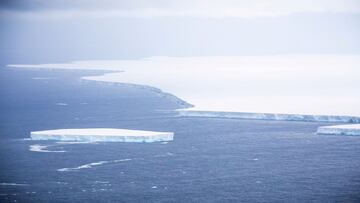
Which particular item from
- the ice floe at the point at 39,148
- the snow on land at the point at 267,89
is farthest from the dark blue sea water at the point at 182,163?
the snow on land at the point at 267,89

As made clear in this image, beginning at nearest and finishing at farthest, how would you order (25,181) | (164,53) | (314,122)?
1. (25,181)
2. (314,122)
3. (164,53)

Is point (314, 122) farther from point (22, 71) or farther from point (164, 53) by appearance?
point (164, 53)

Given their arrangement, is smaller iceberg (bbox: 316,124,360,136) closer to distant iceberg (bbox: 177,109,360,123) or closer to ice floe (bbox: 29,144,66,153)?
distant iceberg (bbox: 177,109,360,123)

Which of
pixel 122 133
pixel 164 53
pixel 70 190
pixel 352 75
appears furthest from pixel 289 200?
pixel 164 53

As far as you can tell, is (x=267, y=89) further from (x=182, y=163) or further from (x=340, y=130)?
(x=182, y=163)

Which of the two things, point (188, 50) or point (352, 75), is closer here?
point (352, 75)

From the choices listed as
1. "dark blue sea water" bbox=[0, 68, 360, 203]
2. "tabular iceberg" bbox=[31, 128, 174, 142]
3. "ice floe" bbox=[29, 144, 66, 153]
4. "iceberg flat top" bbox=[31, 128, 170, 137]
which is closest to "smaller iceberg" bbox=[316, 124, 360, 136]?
"dark blue sea water" bbox=[0, 68, 360, 203]

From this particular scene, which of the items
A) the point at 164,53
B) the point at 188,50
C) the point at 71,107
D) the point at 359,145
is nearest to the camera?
the point at 359,145
